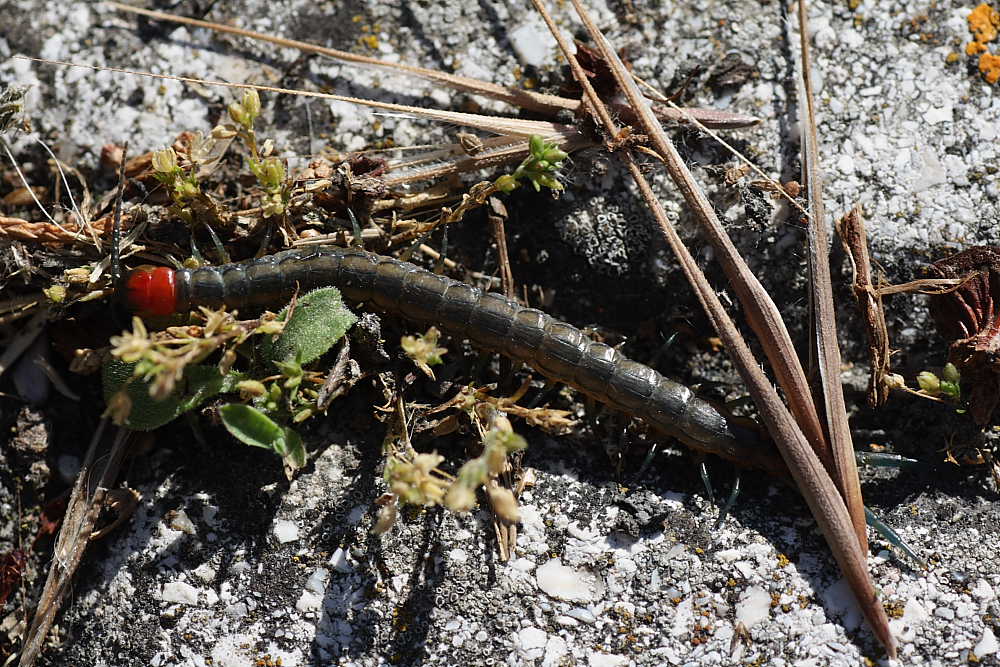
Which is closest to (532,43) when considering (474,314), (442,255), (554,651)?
(442,255)

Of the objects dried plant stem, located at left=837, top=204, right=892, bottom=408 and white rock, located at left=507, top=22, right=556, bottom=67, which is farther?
white rock, located at left=507, top=22, right=556, bottom=67

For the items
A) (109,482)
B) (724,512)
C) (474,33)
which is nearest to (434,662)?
(724,512)

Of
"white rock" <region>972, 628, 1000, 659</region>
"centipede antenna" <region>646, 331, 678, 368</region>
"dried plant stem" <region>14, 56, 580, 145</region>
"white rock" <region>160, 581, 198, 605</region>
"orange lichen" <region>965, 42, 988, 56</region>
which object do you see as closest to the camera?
"white rock" <region>972, 628, 1000, 659</region>

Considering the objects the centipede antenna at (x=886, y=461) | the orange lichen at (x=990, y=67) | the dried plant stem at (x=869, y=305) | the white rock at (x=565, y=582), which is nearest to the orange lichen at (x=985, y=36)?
the orange lichen at (x=990, y=67)

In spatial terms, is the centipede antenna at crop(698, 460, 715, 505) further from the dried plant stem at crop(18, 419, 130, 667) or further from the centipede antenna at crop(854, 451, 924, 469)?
the dried plant stem at crop(18, 419, 130, 667)

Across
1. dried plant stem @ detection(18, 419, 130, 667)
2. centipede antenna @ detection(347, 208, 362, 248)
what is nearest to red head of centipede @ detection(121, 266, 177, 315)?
dried plant stem @ detection(18, 419, 130, 667)

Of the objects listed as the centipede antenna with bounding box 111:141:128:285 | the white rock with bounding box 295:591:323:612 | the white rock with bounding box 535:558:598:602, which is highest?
the centipede antenna with bounding box 111:141:128:285
